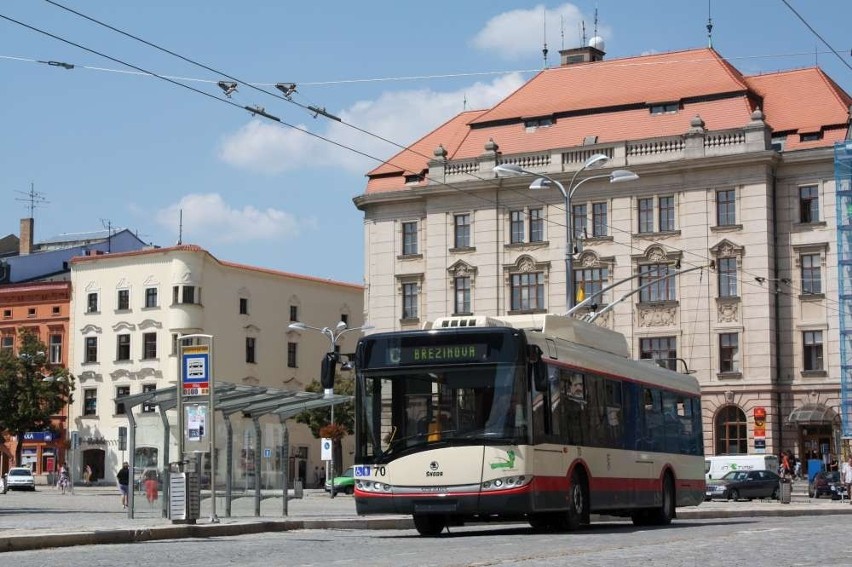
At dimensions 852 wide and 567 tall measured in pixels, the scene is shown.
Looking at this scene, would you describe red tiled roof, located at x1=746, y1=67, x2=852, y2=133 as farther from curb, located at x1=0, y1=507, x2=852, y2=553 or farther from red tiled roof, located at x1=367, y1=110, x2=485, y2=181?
curb, located at x1=0, y1=507, x2=852, y2=553

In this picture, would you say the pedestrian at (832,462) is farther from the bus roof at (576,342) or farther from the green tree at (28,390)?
the green tree at (28,390)

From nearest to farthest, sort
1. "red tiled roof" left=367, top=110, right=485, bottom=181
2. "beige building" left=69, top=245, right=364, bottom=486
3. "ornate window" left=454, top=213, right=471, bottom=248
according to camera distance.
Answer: "ornate window" left=454, top=213, right=471, bottom=248 → "red tiled roof" left=367, top=110, right=485, bottom=181 → "beige building" left=69, top=245, right=364, bottom=486

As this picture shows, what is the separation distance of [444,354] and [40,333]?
7075 centimetres

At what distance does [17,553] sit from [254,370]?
68082 mm

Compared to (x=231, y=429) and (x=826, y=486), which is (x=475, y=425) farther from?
(x=826, y=486)

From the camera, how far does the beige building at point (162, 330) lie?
84.6 m

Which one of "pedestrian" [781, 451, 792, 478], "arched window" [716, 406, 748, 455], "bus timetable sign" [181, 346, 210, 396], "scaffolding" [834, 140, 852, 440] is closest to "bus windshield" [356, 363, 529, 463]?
"bus timetable sign" [181, 346, 210, 396]

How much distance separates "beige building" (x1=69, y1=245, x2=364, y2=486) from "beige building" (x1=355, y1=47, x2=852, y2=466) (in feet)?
38.3

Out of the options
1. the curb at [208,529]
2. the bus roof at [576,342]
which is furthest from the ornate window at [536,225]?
the bus roof at [576,342]

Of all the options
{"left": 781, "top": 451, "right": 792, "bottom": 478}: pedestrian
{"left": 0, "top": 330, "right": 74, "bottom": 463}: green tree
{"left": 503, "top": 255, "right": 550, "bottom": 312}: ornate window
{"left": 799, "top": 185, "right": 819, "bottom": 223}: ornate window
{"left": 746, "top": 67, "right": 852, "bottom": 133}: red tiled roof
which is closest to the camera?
{"left": 781, "top": 451, "right": 792, "bottom": 478}: pedestrian

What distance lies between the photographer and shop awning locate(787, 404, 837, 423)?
6581 cm

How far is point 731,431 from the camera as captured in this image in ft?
223

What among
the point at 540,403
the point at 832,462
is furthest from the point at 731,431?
the point at 540,403

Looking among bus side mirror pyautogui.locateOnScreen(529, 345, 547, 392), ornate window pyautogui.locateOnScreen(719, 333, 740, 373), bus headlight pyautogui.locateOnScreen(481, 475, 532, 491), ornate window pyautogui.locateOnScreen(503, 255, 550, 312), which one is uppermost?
ornate window pyautogui.locateOnScreen(503, 255, 550, 312)
